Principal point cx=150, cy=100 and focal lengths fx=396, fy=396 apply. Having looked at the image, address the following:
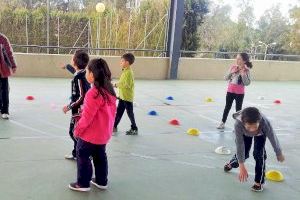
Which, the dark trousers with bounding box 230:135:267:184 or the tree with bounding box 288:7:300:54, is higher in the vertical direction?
the tree with bounding box 288:7:300:54

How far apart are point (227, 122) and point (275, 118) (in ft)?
3.94

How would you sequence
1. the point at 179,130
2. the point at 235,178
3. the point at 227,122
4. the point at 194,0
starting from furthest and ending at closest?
the point at 194,0 → the point at 227,122 → the point at 179,130 → the point at 235,178

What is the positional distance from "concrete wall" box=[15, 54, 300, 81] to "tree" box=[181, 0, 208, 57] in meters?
1.38

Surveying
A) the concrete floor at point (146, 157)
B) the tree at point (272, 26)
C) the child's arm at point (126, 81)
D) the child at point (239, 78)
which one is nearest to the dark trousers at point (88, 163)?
the concrete floor at point (146, 157)

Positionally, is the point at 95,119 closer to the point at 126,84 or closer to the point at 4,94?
the point at 126,84

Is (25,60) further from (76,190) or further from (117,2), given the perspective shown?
(76,190)

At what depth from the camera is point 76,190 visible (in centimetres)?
345

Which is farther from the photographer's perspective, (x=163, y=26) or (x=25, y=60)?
(x=163, y=26)

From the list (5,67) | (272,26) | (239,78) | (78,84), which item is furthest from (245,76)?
(272,26)

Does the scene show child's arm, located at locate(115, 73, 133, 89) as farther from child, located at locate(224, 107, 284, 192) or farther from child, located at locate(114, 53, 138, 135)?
child, located at locate(224, 107, 284, 192)

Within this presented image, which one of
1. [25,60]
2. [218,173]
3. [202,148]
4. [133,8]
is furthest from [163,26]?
[218,173]

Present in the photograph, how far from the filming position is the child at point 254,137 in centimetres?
315

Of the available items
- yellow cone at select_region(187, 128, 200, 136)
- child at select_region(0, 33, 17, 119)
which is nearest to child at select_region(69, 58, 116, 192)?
yellow cone at select_region(187, 128, 200, 136)

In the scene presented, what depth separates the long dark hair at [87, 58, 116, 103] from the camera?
10.7 feet
